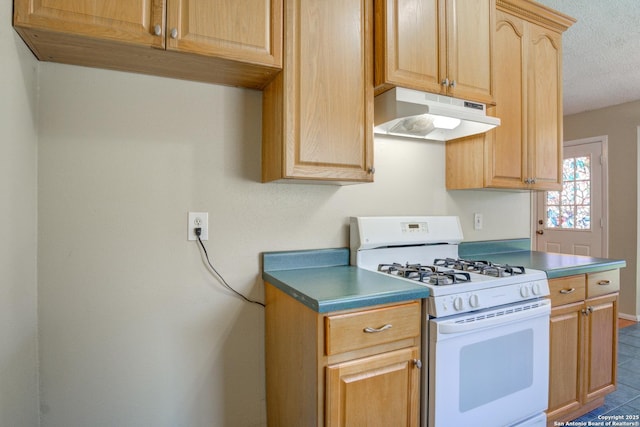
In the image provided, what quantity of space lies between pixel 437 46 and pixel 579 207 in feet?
11.5

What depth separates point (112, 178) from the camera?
1453mm

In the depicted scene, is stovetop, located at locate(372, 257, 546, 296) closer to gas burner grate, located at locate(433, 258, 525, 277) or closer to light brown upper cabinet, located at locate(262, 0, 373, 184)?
gas burner grate, located at locate(433, 258, 525, 277)

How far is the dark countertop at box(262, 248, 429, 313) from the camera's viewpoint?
1.24 meters

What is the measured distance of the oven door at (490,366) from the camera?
138cm

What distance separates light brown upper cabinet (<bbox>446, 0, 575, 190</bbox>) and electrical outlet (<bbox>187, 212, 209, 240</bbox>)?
1505 millimetres

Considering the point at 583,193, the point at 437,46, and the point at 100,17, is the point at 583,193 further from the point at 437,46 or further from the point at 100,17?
the point at 100,17

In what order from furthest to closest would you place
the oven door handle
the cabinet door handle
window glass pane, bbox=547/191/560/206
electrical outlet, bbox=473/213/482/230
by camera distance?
window glass pane, bbox=547/191/560/206, electrical outlet, bbox=473/213/482/230, the cabinet door handle, the oven door handle

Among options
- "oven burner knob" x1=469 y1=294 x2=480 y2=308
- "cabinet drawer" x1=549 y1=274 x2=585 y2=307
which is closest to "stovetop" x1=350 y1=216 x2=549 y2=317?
"oven burner knob" x1=469 y1=294 x2=480 y2=308

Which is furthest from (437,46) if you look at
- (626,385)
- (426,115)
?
(626,385)

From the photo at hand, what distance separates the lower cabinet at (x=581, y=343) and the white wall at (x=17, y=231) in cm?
223

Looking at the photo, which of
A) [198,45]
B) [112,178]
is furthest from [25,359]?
[198,45]

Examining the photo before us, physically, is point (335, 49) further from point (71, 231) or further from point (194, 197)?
point (71, 231)

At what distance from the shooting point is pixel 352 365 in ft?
4.09

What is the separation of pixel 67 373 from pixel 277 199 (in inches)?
43.7
